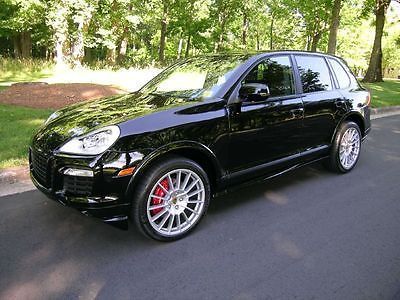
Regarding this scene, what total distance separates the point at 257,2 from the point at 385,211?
3171cm

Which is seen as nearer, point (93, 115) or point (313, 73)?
point (93, 115)

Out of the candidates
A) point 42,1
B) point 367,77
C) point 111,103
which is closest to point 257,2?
point 367,77

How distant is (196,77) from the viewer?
439 centimetres

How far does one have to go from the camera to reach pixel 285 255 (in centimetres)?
331

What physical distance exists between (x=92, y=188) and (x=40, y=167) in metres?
0.69

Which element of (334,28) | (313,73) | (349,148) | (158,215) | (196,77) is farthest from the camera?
(334,28)

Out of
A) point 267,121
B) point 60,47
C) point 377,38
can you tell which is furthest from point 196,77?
point 377,38

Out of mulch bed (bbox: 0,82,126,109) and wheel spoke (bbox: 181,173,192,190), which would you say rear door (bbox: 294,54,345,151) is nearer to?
wheel spoke (bbox: 181,173,192,190)

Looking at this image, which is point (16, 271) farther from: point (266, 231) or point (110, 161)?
point (266, 231)

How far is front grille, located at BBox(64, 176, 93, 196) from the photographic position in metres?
3.15

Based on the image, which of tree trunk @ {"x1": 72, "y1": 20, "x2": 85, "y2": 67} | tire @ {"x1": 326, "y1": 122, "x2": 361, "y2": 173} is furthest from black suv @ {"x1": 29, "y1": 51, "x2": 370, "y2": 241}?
tree trunk @ {"x1": 72, "y1": 20, "x2": 85, "y2": 67}

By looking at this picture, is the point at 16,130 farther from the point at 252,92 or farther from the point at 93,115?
the point at 252,92

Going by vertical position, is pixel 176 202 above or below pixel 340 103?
below

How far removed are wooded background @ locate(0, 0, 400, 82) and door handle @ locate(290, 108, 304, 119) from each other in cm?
165
